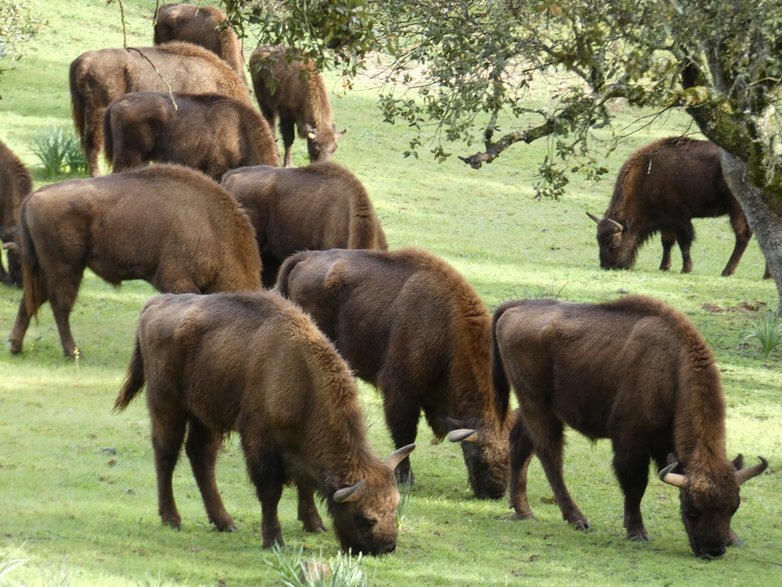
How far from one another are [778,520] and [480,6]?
5753 mm

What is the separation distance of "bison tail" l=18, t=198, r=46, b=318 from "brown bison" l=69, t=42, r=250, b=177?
5.43 m


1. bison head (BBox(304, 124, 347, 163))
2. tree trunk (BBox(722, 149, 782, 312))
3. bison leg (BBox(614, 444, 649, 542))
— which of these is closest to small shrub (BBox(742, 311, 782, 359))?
tree trunk (BBox(722, 149, 782, 312))

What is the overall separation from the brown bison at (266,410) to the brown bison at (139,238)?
13.0 feet

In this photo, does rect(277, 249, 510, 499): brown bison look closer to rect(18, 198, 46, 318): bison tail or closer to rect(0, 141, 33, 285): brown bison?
rect(18, 198, 46, 318): bison tail

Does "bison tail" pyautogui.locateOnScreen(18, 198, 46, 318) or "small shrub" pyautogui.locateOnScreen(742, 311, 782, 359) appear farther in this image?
"small shrub" pyautogui.locateOnScreen(742, 311, 782, 359)

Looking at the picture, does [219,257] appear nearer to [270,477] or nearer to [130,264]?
[130,264]

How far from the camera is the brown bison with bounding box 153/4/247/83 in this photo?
80.5ft

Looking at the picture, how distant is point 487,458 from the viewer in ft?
34.6

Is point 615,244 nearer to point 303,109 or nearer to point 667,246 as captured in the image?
point 667,246

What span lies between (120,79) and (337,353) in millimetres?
12200

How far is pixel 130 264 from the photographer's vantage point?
1337 cm

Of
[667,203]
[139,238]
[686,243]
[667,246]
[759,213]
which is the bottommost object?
[667,246]

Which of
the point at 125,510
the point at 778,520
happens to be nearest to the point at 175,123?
the point at 125,510

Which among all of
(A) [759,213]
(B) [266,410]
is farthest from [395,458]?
(A) [759,213]
